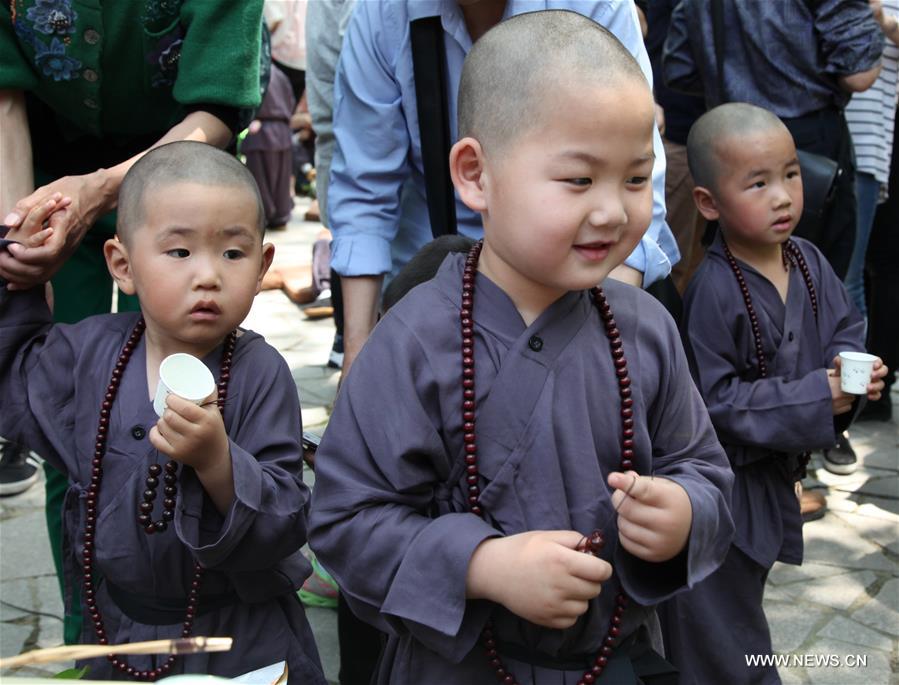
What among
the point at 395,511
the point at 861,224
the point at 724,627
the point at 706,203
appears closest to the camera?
the point at 395,511

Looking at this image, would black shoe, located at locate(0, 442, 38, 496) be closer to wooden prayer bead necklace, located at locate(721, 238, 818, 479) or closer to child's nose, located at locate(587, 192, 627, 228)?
wooden prayer bead necklace, located at locate(721, 238, 818, 479)

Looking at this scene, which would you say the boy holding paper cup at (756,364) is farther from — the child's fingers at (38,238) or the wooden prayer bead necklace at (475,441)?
the child's fingers at (38,238)

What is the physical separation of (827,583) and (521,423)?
7.52ft

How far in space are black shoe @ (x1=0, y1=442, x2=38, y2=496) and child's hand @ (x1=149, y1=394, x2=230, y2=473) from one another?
2.67 meters

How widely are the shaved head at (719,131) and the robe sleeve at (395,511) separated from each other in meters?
1.60

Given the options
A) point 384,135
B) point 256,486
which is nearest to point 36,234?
point 256,486

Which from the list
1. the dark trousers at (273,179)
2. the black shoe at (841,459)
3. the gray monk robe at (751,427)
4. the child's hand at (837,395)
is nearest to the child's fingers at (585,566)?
the gray monk robe at (751,427)

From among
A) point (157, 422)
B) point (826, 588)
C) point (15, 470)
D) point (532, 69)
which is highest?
point (532, 69)

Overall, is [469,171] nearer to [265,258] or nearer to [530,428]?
[530,428]

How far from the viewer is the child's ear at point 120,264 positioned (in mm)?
2082

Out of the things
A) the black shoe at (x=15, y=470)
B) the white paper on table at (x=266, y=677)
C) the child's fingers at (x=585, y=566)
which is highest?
the child's fingers at (x=585, y=566)

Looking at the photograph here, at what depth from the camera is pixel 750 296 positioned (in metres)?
2.83

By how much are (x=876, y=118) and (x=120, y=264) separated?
3.19m

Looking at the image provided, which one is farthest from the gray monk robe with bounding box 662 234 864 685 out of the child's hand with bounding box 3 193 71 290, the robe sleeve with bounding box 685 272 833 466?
the child's hand with bounding box 3 193 71 290
